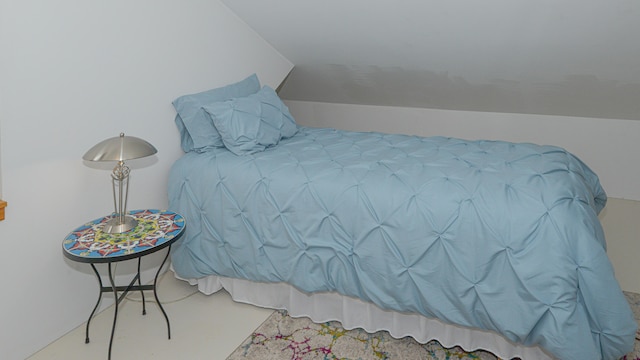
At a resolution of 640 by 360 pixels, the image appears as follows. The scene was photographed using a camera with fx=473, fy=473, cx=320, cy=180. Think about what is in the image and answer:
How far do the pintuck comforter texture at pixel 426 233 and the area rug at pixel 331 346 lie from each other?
0.64 feet

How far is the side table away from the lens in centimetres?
178

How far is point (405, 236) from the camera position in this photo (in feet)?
6.26

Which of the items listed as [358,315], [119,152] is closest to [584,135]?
[358,315]

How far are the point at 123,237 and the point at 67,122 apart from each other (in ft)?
1.85

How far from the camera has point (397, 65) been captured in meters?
3.38

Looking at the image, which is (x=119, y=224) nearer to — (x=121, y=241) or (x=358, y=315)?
(x=121, y=241)

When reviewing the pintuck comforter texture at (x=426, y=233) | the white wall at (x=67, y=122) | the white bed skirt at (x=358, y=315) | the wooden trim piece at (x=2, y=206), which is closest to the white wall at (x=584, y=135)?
the pintuck comforter texture at (x=426, y=233)

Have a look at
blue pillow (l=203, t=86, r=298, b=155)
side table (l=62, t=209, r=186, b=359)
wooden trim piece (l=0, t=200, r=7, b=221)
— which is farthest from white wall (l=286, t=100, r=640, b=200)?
wooden trim piece (l=0, t=200, r=7, b=221)

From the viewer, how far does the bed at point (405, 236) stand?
5.52 feet

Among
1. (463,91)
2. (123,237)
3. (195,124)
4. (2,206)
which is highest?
(463,91)

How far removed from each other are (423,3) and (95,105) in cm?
176

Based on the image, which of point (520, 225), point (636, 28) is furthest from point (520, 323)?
point (636, 28)

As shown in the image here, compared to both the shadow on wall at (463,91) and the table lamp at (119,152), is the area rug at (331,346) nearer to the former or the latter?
the table lamp at (119,152)

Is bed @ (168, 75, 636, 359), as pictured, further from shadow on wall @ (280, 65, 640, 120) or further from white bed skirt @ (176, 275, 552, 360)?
shadow on wall @ (280, 65, 640, 120)
